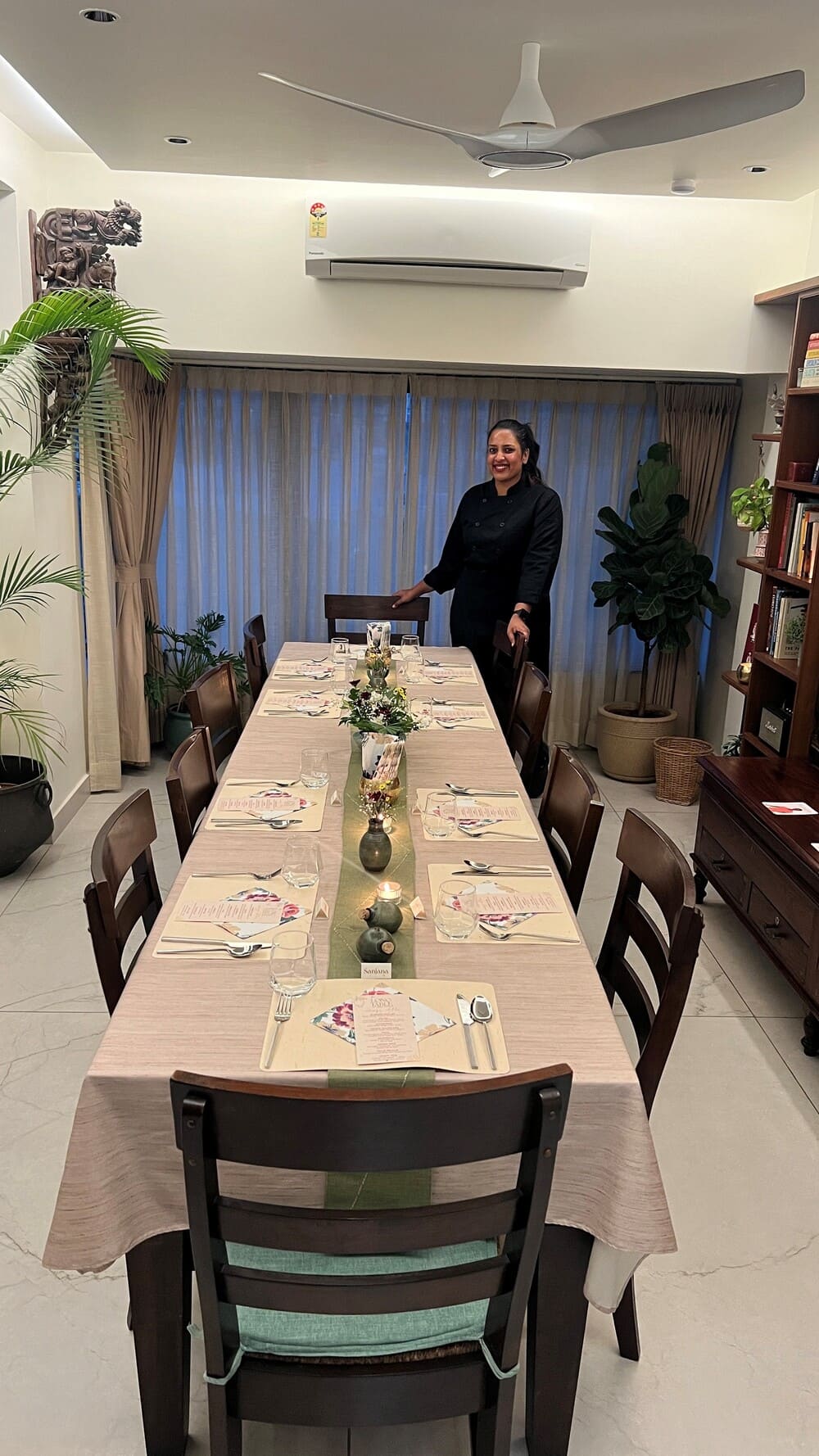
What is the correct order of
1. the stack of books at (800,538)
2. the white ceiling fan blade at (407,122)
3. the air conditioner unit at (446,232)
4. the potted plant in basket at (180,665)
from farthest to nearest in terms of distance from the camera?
the potted plant in basket at (180,665)
the air conditioner unit at (446,232)
the stack of books at (800,538)
the white ceiling fan blade at (407,122)

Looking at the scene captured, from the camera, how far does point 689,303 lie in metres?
4.79

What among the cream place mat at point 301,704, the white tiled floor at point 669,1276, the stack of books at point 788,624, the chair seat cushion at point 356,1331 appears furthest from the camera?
the stack of books at point 788,624

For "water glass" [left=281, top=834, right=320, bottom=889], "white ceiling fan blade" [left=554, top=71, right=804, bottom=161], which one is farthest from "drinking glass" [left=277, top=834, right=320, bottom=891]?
"white ceiling fan blade" [left=554, top=71, right=804, bottom=161]

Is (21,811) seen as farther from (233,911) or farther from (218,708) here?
(233,911)

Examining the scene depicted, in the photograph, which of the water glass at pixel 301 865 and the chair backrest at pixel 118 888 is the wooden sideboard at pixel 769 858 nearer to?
the water glass at pixel 301 865

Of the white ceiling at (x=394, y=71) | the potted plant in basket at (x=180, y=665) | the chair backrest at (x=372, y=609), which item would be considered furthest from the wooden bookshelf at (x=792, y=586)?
the potted plant in basket at (x=180, y=665)

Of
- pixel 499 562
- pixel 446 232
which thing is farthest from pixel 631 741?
pixel 446 232

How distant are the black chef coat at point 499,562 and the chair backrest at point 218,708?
1.63 meters

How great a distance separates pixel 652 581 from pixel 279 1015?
3.90 meters

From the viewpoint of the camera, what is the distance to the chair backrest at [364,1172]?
1268mm

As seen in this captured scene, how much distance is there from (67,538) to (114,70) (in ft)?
6.65

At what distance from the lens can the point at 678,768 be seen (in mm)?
5129

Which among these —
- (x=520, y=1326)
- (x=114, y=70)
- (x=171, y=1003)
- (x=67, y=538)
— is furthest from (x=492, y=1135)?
(x=67, y=538)

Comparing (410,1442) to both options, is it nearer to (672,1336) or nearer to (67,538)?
Result: (672,1336)
